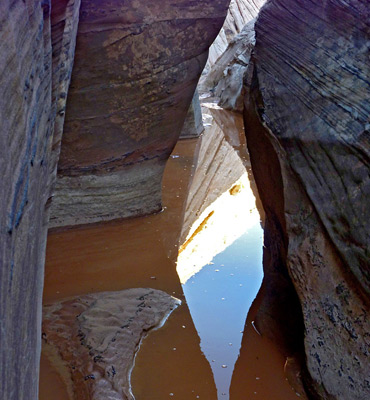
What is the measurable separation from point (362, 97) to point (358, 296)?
0.69 metres

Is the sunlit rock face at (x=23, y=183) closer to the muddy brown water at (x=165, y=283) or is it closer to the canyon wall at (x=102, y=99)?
the canyon wall at (x=102, y=99)

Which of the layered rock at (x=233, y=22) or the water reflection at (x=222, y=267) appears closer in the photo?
the water reflection at (x=222, y=267)

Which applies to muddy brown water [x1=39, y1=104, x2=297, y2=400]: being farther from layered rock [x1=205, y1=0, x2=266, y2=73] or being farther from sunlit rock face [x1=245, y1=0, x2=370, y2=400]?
layered rock [x1=205, y1=0, x2=266, y2=73]

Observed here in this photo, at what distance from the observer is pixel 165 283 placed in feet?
10.5

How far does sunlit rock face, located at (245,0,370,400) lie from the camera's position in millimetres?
2008

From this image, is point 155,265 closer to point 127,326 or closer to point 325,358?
point 127,326

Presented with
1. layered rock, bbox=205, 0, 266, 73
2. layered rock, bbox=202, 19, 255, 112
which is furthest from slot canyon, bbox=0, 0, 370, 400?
layered rock, bbox=205, 0, 266, 73

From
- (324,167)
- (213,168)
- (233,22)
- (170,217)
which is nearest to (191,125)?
(213,168)

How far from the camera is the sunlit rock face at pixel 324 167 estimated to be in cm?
201

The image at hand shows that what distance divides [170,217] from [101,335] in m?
1.64

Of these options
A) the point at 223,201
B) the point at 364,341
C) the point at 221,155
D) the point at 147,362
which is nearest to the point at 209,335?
the point at 147,362

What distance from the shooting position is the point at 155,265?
339 cm

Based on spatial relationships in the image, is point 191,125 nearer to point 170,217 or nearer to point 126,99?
point 170,217

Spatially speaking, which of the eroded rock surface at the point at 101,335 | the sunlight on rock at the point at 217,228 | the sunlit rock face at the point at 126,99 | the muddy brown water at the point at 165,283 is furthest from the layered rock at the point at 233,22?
the eroded rock surface at the point at 101,335
